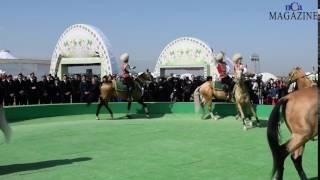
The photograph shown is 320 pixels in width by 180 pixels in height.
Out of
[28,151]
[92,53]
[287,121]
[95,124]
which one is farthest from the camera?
[92,53]

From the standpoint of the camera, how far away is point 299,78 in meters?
12.5

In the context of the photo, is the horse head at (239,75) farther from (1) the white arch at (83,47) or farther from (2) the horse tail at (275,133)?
(1) the white arch at (83,47)

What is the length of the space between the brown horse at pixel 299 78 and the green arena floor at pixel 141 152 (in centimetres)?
165

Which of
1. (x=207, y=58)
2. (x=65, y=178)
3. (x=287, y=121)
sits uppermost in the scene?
(x=207, y=58)

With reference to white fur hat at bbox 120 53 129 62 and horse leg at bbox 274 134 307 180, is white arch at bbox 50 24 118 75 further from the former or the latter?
horse leg at bbox 274 134 307 180

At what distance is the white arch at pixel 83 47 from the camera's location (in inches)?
1636

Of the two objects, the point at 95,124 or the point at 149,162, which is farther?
the point at 95,124

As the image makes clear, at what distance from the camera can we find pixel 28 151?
33.7ft

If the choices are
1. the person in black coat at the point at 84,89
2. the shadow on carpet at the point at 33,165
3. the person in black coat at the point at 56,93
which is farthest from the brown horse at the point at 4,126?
the person in black coat at the point at 56,93

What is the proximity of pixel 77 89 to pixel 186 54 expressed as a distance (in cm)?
2460

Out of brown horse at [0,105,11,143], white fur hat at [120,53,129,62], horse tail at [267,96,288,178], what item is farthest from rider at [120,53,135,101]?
horse tail at [267,96,288,178]

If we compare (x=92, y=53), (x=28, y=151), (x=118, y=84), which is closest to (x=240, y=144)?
(x=28, y=151)

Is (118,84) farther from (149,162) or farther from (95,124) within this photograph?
(149,162)

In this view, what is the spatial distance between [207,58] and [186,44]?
314 cm
